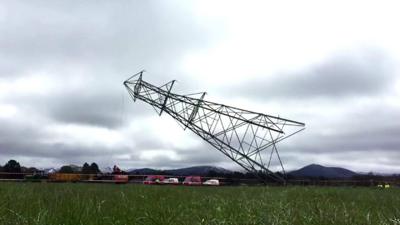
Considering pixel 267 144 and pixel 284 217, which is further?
pixel 267 144

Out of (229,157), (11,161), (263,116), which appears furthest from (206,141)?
(11,161)

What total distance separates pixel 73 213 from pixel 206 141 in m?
48.1

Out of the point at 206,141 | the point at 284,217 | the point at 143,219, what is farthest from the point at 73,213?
the point at 206,141

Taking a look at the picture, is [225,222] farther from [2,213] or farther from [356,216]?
[2,213]

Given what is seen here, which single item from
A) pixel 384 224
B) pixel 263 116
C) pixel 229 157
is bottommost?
pixel 384 224

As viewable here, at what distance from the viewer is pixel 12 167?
240ft

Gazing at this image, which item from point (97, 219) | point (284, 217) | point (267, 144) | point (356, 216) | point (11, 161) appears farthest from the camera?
point (11, 161)

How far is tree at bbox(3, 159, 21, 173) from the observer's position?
68.9m

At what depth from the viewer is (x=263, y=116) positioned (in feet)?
162

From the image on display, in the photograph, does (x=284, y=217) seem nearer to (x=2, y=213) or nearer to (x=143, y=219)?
(x=143, y=219)

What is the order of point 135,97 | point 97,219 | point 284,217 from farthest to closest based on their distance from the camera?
point 135,97 < point 284,217 < point 97,219

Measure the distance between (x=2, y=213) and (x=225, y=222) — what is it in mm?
2766

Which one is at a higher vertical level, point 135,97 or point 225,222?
point 135,97

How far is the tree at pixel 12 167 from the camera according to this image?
226 ft
